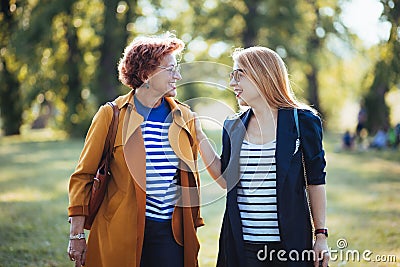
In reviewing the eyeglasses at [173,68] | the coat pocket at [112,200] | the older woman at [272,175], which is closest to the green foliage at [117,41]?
the eyeglasses at [173,68]

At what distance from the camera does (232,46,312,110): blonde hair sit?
3057 mm

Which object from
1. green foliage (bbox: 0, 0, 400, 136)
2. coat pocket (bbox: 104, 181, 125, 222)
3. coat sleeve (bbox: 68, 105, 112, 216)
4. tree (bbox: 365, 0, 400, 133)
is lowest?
coat pocket (bbox: 104, 181, 125, 222)

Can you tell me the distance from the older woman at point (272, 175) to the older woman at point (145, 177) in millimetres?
279

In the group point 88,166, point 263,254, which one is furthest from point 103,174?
point 263,254

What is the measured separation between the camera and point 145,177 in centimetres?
314

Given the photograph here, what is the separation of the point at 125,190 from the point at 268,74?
38.4 inches

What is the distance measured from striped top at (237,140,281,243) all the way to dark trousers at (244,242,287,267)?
3 centimetres

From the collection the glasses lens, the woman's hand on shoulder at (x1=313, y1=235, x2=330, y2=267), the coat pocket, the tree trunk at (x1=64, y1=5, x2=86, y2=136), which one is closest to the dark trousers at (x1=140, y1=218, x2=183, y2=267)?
the coat pocket

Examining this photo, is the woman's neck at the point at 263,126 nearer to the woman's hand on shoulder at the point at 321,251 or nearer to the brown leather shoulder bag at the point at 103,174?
the woman's hand on shoulder at the point at 321,251

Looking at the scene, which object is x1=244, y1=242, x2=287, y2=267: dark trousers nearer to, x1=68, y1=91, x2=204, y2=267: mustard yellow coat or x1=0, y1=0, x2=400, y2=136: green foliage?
x1=68, y1=91, x2=204, y2=267: mustard yellow coat

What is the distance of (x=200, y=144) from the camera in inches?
130

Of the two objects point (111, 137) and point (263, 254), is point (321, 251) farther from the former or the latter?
point (111, 137)

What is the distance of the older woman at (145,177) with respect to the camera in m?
3.15

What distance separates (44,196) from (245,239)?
314 inches
